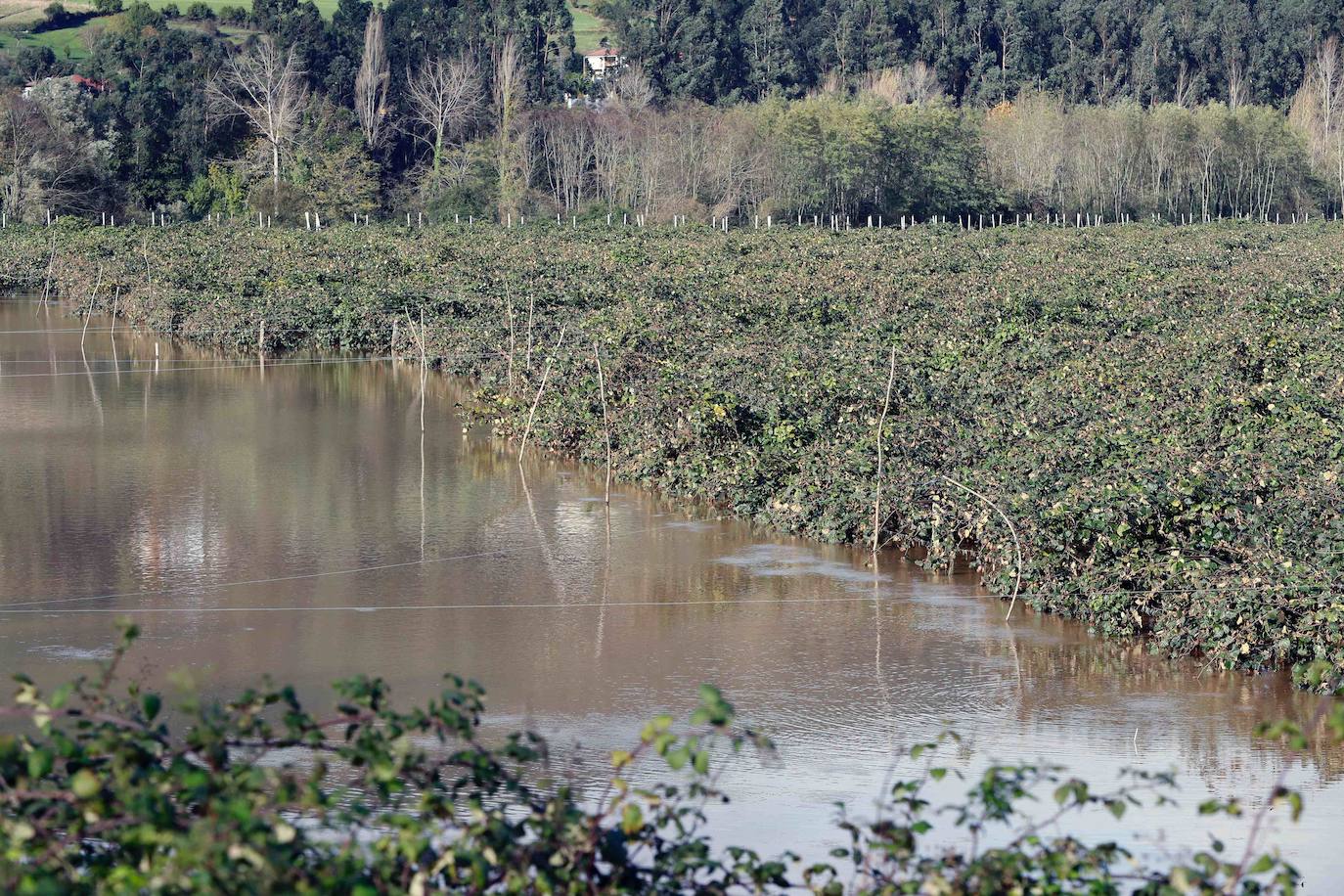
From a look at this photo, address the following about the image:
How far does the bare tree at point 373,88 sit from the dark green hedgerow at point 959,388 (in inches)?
1768

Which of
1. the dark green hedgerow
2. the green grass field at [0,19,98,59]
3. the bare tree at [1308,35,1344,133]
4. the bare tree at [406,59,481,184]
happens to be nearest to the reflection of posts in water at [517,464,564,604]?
the dark green hedgerow

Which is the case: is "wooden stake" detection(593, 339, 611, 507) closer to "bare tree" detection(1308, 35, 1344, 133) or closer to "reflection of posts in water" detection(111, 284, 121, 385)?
"reflection of posts in water" detection(111, 284, 121, 385)

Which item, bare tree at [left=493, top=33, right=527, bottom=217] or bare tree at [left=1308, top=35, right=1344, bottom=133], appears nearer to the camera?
bare tree at [left=493, top=33, right=527, bottom=217]

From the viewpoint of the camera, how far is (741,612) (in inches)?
499

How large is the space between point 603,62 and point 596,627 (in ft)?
354

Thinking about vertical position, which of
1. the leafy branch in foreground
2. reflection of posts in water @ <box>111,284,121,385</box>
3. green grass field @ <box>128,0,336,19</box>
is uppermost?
green grass field @ <box>128,0,336,19</box>

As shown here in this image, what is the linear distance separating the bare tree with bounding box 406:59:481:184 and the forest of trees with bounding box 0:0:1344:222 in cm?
22

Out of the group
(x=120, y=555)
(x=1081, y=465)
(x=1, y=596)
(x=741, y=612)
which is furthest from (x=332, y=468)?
(x=1081, y=465)

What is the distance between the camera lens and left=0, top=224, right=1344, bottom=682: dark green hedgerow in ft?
38.2

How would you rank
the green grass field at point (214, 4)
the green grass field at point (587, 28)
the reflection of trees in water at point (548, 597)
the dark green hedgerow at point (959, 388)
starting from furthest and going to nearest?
the green grass field at point (587, 28), the green grass field at point (214, 4), the dark green hedgerow at point (959, 388), the reflection of trees in water at point (548, 597)

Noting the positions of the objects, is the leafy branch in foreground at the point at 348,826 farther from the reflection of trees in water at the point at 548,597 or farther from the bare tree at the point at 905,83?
the bare tree at the point at 905,83

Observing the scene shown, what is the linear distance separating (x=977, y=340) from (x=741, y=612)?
29.2 feet

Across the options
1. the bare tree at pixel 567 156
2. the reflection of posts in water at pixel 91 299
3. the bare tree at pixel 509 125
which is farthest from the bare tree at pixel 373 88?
the reflection of posts in water at pixel 91 299

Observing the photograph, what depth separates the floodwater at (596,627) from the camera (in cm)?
949
